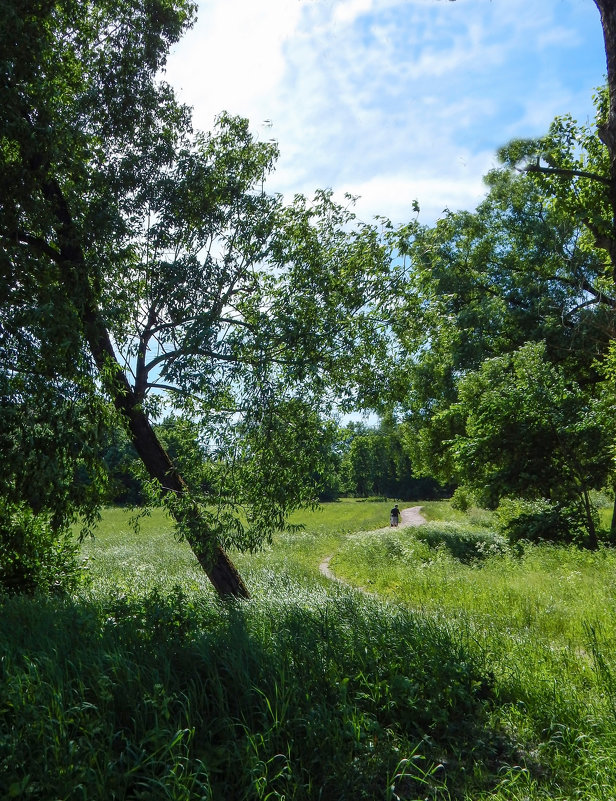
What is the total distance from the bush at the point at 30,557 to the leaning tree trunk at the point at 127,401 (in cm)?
190

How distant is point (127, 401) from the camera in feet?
28.8

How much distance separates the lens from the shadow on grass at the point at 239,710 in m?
3.56

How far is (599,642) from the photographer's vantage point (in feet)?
20.6

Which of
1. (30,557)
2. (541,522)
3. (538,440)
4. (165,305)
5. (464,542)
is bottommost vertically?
(464,542)

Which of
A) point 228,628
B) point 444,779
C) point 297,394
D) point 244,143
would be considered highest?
point 244,143

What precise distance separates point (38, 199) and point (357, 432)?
5965mm

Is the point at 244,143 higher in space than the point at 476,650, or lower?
higher

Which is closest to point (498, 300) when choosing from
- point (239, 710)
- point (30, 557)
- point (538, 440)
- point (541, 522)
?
point (538, 440)

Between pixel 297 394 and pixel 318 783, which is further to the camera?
pixel 297 394

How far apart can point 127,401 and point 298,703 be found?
586cm

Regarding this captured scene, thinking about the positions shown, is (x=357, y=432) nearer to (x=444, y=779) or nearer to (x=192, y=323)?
(x=192, y=323)

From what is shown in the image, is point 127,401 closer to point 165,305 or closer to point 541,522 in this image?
point 165,305

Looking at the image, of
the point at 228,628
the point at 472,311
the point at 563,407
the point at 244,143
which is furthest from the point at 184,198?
the point at 472,311

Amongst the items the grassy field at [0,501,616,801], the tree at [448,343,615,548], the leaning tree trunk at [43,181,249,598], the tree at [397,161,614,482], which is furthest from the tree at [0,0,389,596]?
the tree at [397,161,614,482]
